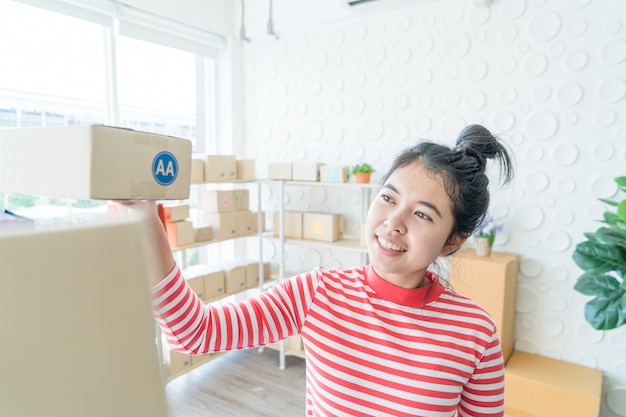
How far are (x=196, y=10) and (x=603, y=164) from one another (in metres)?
2.80

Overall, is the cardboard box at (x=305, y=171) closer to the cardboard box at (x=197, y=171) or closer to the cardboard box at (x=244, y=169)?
the cardboard box at (x=244, y=169)

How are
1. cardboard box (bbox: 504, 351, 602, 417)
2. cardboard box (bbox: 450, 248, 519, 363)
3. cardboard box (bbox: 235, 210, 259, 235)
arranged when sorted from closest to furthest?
cardboard box (bbox: 504, 351, 602, 417)
cardboard box (bbox: 450, 248, 519, 363)
cardboard box (bbox: 235, 210, 259, 235)

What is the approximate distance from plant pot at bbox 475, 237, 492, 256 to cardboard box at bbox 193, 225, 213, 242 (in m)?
1.72

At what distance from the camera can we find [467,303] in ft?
2.79

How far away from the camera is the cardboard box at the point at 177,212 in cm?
240

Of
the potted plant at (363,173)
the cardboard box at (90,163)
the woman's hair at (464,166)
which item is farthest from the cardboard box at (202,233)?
the cardboard box at (90,163)

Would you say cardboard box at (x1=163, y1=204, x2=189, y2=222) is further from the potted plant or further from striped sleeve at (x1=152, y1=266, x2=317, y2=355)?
striped sleeve at (x1=152, y1=266, x2=317, y2=355)

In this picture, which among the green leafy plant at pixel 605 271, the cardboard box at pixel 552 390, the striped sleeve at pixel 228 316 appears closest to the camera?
the striped sleeve at pixel 228 316

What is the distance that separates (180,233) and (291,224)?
0.81m

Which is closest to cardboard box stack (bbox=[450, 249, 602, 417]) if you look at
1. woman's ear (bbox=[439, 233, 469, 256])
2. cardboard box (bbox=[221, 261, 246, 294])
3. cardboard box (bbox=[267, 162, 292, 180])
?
woman's ear (bbox=[439, 233, 469, 256])

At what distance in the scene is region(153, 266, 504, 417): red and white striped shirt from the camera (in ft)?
2.49

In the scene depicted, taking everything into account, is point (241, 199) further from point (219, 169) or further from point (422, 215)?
point (422, 215)

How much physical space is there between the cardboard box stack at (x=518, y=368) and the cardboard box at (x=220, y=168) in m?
1.58

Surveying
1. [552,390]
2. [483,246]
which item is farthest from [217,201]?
[552,390]
